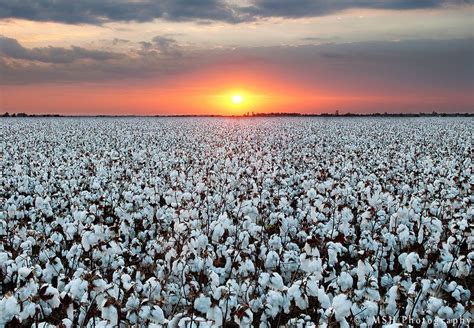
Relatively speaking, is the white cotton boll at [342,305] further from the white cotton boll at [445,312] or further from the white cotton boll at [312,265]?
the white cotton boll at [445,312]

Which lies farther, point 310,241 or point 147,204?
point 147,204

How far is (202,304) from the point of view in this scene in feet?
13.5

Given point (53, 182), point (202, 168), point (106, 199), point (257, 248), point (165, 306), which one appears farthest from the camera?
point (202, 168)

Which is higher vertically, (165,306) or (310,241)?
(310,241)

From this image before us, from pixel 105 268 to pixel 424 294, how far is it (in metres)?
4.17

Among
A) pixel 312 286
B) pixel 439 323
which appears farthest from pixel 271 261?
pixel 439 323

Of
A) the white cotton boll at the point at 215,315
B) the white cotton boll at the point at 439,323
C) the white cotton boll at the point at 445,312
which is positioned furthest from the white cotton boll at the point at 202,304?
the white cotton boll at the point at 445,312

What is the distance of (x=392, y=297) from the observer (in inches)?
169

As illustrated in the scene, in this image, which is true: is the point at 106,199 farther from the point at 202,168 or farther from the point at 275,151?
the point at 275,151

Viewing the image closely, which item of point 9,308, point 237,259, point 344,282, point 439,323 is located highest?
point 9,308

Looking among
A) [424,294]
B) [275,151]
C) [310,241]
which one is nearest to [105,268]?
[310,241]

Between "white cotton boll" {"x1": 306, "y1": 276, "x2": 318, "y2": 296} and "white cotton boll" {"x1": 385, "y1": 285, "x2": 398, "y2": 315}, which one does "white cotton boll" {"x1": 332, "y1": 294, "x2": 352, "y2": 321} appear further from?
"white cotton boll" {"x1": 385, "y1": 285, "x2": 398, "y2": 315}

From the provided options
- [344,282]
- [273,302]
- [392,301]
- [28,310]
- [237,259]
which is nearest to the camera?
[28,310]

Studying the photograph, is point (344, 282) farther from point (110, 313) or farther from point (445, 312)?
point (110, 313)
